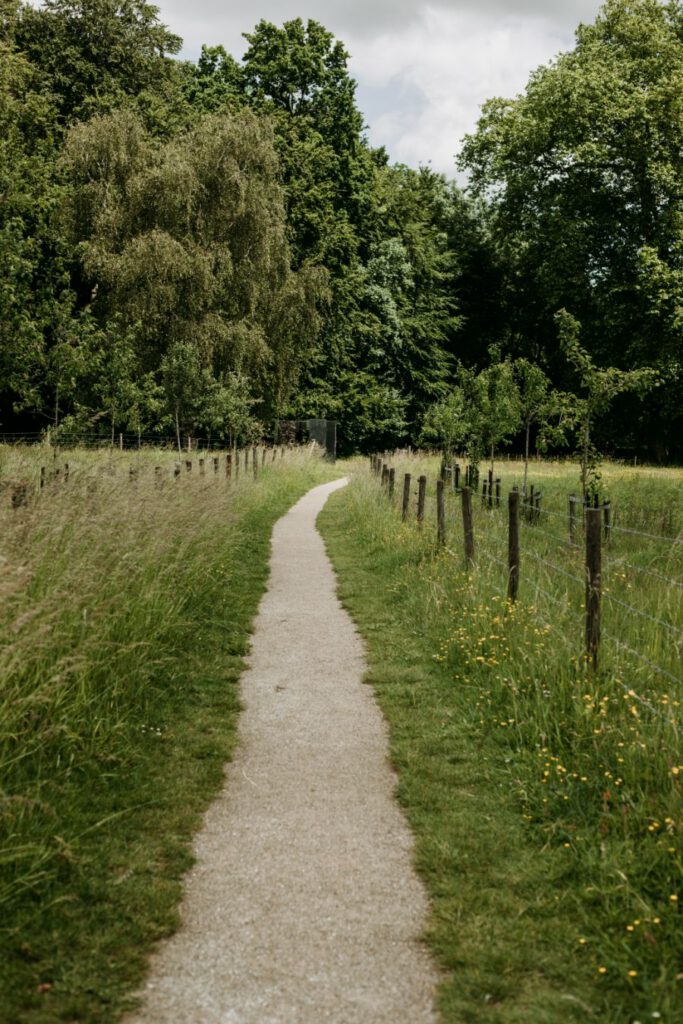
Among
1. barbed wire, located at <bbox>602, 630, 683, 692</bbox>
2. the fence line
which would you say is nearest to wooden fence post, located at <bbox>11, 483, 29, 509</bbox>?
the fence line

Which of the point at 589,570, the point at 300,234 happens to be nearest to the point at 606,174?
the point at 300,234

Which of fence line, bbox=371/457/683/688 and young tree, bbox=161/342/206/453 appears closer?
fence line, bbox=371/457/683/688

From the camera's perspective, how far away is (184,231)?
2989cm

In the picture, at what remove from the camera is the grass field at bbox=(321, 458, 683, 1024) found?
3203 millimetres

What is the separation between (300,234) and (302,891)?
129 feet

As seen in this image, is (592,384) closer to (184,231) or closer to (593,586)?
(593,586)

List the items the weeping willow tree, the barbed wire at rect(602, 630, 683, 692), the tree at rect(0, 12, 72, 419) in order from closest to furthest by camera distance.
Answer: the barbed wire at rect(602, 630, 683, 692) < the tree at rect(0, 12, 72, 419) < the weeping willow tree

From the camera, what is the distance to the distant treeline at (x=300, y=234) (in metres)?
26.5

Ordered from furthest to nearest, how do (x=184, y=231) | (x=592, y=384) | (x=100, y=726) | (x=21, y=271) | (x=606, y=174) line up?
(x=606, y=174) → (x=184, y=231) → (x=592, y=384) → (x=21, y=271) → (x=100, y=726)

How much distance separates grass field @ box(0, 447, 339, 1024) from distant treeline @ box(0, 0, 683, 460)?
1049cm

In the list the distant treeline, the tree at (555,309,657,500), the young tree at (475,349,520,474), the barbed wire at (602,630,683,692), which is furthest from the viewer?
the distant treeline

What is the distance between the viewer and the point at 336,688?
7012 mm

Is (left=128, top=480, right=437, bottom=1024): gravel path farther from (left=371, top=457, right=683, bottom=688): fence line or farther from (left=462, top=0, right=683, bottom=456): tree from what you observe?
(left=462, top=0, right=683, bottom=456): tree

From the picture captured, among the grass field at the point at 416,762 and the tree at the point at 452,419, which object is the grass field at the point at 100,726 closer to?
the grass field at the point at 416,762
